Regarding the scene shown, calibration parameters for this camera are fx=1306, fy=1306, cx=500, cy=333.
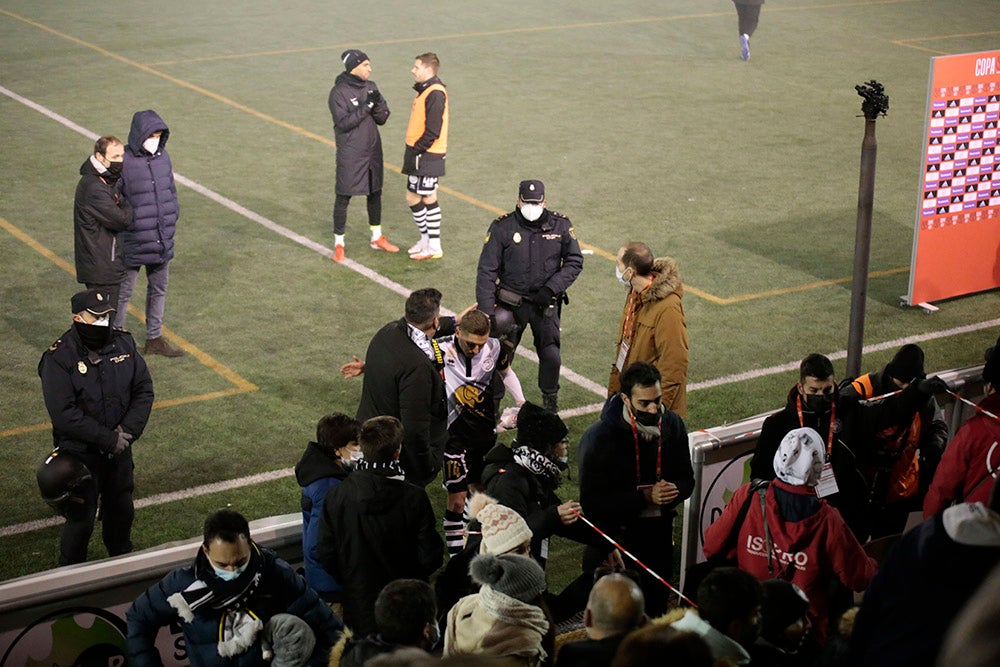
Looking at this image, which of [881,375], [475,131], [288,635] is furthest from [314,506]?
[475,131]

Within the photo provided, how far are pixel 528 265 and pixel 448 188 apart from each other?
7.72m

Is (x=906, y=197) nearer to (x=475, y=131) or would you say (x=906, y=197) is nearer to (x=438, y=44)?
(x=475, y=131)

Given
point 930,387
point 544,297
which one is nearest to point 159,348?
point 544,297

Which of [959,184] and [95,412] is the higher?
[959,184]

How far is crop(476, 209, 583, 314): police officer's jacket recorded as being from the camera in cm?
1020

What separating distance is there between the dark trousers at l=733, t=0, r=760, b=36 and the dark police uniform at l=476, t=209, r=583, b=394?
19063mm

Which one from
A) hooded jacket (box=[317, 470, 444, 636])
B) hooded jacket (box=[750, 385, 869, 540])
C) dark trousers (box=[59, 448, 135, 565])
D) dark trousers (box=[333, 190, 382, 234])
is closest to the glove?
dark trousers (box=[59, 448, 135, 565])

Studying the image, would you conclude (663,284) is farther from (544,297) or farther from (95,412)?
(95,412)

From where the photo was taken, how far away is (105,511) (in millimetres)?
8273

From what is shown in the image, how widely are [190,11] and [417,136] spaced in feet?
65.7

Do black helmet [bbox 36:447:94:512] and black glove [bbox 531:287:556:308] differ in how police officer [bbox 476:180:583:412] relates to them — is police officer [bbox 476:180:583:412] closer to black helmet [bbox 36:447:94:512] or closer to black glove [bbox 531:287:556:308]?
black glove [bbox 531:287:556:308]

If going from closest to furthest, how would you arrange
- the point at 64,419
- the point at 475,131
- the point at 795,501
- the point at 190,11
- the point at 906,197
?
the point at 795,501
the point at 64,419
the point at 906,197
the point at 475,131
the point at 190,11

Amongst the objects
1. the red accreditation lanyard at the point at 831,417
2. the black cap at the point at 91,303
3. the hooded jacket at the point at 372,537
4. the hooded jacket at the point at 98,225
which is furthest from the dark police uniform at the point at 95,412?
the red accreditation lanyard at the point at 831,417

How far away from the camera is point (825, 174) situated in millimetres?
18453
